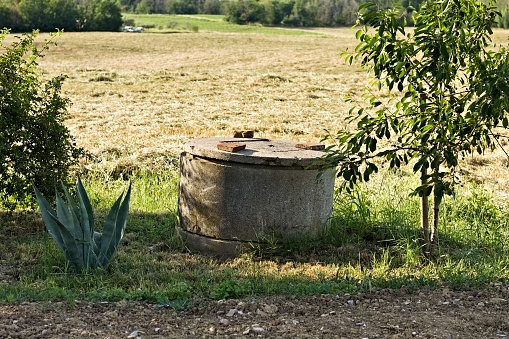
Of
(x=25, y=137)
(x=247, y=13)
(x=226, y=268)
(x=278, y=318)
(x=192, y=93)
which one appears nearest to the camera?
(x=278, y=318)

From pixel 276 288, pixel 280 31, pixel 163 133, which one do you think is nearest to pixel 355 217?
pixel 276 288

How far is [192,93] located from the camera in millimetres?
17891

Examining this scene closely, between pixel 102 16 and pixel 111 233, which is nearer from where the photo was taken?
pixel 111 233

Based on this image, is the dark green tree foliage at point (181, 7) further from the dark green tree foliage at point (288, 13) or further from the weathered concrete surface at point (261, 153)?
the weathered concrete surface at point (261, 153)

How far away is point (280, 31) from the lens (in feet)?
147

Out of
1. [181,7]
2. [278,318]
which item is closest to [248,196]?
[278,318]

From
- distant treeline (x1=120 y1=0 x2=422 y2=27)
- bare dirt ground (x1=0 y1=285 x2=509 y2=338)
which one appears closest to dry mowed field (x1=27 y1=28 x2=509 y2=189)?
bare dirt ground (x1=0 y1=285 x2=509 y2=338)

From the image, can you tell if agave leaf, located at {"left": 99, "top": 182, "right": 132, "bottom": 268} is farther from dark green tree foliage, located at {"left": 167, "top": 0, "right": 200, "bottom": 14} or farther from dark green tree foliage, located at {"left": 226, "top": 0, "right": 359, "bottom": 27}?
dark green tree foliage, located at {"left": 167, "top": 0, "right": 200, "bottom": 14}

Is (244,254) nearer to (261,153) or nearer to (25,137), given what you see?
(261,153)

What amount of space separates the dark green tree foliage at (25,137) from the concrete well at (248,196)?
1.33 meters

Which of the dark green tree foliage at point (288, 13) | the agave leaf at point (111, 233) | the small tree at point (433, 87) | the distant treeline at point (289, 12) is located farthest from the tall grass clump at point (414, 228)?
the dark green tree foliage at point (288, 13)

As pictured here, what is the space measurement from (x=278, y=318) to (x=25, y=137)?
3545mm

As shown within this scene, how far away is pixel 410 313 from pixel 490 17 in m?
2.24

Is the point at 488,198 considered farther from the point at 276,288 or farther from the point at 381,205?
the point at 276,288
